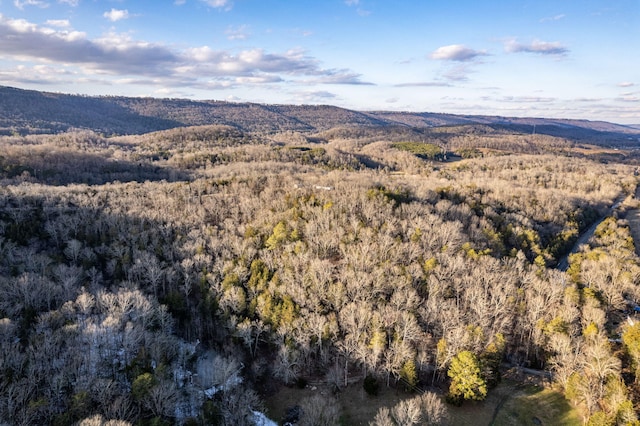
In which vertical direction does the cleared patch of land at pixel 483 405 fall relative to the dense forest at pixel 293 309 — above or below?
below

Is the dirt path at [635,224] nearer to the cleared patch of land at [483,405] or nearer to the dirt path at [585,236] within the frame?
the dirt path at [585,236]

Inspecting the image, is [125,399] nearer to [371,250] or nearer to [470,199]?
[371,250]

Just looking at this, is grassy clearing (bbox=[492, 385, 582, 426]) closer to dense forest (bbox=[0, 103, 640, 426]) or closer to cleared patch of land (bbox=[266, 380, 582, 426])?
cleared patch of land (bbox=[266, 380, 582, 426])

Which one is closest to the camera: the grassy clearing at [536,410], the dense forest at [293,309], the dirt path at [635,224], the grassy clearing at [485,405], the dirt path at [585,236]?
the dense forest at [293,309]

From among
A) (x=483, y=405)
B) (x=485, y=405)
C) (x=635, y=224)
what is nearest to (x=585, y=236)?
(x=635, y=224)

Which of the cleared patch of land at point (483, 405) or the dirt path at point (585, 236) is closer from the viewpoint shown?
the cleared patch of land at point (483, 405)

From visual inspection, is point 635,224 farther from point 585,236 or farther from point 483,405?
point 483,405

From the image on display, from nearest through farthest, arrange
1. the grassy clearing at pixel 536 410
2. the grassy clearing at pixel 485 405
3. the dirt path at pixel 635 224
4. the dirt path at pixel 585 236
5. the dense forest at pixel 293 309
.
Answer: the dense forest at pixel 293 309 → the grassy clearing at pixel 536 410 → the grassy clearing at pixel 485 405 → the dirt path at pixel 585 236 → the dirt path at pixel 635 224

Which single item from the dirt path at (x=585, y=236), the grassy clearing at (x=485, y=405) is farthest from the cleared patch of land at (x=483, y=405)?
the dirt path at (x=585, y=236)

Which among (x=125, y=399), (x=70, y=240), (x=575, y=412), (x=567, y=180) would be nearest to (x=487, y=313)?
(x=575, y=412)
